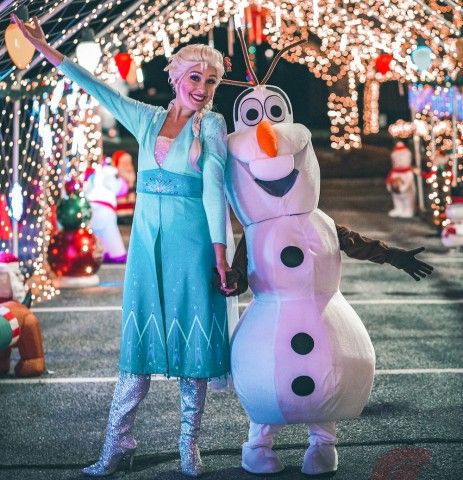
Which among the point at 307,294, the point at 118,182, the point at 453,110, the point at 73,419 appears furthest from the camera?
the point at 453,110

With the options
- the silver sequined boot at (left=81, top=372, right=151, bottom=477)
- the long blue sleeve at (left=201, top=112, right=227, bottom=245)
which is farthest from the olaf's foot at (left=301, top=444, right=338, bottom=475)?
the long blue sleeve at (left=201, top=112, right=227, bottom=245)

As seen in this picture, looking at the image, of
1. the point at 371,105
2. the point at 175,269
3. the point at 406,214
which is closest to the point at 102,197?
the point at 406,214

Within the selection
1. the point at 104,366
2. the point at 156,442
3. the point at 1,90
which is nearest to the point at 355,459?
the point at 156,442

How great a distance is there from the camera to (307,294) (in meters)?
4.40

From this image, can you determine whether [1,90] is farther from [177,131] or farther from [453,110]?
[453,110]

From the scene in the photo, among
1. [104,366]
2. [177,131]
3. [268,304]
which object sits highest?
[177,131]

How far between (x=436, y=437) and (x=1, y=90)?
4.76 metres

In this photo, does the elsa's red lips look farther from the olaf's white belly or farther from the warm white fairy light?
the warm white fairy light

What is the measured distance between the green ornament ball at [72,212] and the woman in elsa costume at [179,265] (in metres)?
5.39

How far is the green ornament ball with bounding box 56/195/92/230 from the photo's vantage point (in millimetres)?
9758

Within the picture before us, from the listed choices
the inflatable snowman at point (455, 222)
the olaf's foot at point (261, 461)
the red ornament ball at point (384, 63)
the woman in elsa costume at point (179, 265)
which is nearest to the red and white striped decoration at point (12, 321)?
the woman in elsa costume at point (179, 265)

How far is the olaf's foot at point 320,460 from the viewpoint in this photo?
171 inches

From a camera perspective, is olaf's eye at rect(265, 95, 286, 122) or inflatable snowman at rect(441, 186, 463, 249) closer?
olaf's eye at rect(265, 95, 286, 122)

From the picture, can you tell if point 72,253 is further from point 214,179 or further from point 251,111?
point 214,179
